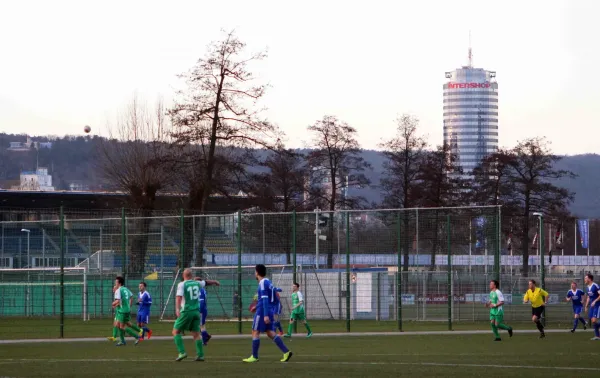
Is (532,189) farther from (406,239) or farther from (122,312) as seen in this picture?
(122,312)

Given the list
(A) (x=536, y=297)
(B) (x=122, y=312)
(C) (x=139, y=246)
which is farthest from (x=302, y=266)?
(B) (x=122, y=312)

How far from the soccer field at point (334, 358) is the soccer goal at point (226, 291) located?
12195mm

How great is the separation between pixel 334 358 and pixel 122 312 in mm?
10270

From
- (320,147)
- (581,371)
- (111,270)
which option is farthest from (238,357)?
(320,147)

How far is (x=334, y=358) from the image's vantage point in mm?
23266

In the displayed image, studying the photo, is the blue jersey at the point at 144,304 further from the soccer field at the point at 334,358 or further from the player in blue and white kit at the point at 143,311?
the soccer field at the point at 334,358

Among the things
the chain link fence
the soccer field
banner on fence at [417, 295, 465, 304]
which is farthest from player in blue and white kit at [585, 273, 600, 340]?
banner on fence at [417, 295, 465, 304]

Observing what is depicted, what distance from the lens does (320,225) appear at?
161ft

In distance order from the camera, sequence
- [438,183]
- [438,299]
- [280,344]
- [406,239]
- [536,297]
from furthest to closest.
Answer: [438,183] < [438,299] < [406,239] < [536,297] < [280,344]

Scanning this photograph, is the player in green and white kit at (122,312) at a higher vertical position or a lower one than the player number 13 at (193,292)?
lower

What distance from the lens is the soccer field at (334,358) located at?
19.5 metres

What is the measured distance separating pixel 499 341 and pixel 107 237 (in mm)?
24639

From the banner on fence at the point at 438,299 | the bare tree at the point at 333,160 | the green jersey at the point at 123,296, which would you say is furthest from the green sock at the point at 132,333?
the bare tree at the point at 333,160

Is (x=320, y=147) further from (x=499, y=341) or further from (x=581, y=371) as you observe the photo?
(x=581, y=371)
